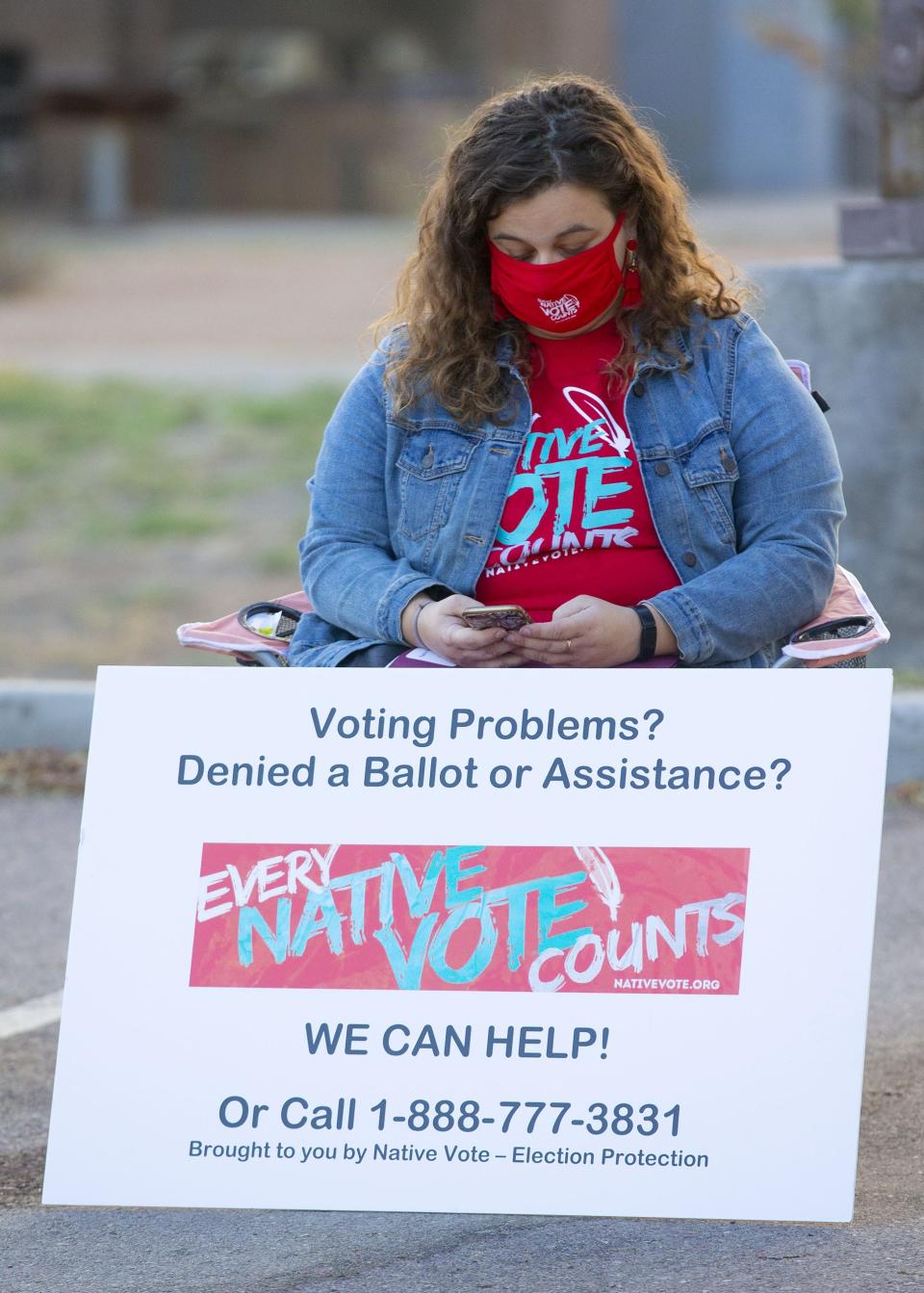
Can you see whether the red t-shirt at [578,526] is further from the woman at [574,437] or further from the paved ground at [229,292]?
the paved ground at [229,292]

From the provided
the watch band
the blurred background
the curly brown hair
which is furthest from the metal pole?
the watch band

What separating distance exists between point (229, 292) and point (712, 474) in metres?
15.1

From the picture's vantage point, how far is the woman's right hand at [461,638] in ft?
9.23

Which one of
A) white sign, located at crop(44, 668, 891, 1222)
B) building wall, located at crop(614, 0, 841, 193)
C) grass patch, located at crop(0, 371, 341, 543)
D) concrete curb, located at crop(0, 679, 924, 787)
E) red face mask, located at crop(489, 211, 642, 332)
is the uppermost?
red face mask, located at crop(489, 211, 642, 332)

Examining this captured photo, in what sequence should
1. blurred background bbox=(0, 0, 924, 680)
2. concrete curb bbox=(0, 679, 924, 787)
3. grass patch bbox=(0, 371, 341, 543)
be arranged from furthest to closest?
grass patch bbox=(0, 371, 341, 543) < blurred background bbox=(0, 0, 924, 680) < concrete curb bbox=(0, 679, 924, 787)

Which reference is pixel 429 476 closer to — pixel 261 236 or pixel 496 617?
pixel 496 617

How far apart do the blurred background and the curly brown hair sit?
27 cm

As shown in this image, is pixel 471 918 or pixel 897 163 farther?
pixel 897 163

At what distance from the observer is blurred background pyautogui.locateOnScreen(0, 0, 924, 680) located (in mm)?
6371

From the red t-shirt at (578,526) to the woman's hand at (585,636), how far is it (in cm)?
12

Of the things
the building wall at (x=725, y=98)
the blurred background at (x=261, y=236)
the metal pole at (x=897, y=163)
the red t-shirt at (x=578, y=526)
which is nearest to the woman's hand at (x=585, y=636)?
the red t-shirt at (x=578, y=526)

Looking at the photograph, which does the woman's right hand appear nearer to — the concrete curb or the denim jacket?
the denim jacket

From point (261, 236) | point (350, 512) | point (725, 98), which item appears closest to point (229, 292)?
point (261, 236)

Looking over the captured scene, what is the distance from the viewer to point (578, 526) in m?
2.96
